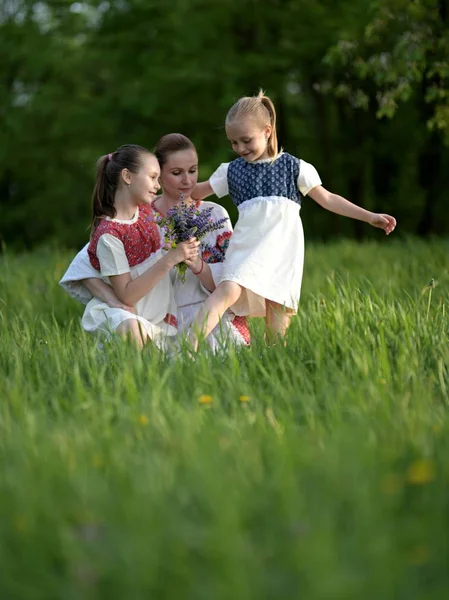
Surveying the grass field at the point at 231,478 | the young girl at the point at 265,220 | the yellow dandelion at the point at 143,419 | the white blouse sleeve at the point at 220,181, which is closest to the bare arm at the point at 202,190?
the white blouse sleeve at the point at 220,181

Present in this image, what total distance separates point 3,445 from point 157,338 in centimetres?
195

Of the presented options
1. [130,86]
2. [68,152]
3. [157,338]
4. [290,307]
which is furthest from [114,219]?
[68,152]

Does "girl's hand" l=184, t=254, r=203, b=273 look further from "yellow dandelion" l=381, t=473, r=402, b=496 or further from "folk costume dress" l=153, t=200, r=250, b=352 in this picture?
"yellow dandelion" l=381, t=473, r=402, b=496

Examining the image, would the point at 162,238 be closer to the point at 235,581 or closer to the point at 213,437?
the point at 213,437

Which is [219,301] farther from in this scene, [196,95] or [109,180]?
[196,95]

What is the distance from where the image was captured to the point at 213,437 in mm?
2352

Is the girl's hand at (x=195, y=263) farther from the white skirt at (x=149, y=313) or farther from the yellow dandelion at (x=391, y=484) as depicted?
the yellow dandelion at (x=391, y=484)

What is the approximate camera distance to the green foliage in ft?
47.3

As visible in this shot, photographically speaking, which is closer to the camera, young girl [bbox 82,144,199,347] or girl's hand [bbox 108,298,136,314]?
young girl [bbox 82,144,199,347]

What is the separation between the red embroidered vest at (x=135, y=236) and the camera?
14.4ft

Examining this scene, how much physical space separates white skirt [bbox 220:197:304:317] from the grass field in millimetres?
813

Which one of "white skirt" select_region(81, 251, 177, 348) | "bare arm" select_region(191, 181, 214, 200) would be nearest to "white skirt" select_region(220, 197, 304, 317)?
"bare arm" select_region(191, 181, 214, 200)

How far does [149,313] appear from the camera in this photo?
14.7ft

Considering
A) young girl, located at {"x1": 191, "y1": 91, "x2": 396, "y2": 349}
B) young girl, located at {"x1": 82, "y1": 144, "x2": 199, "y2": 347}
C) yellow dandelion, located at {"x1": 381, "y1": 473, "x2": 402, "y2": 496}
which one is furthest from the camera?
young girl, located at {"x1": 191, "y1": 91, "x2": 396, "y2": 349}
